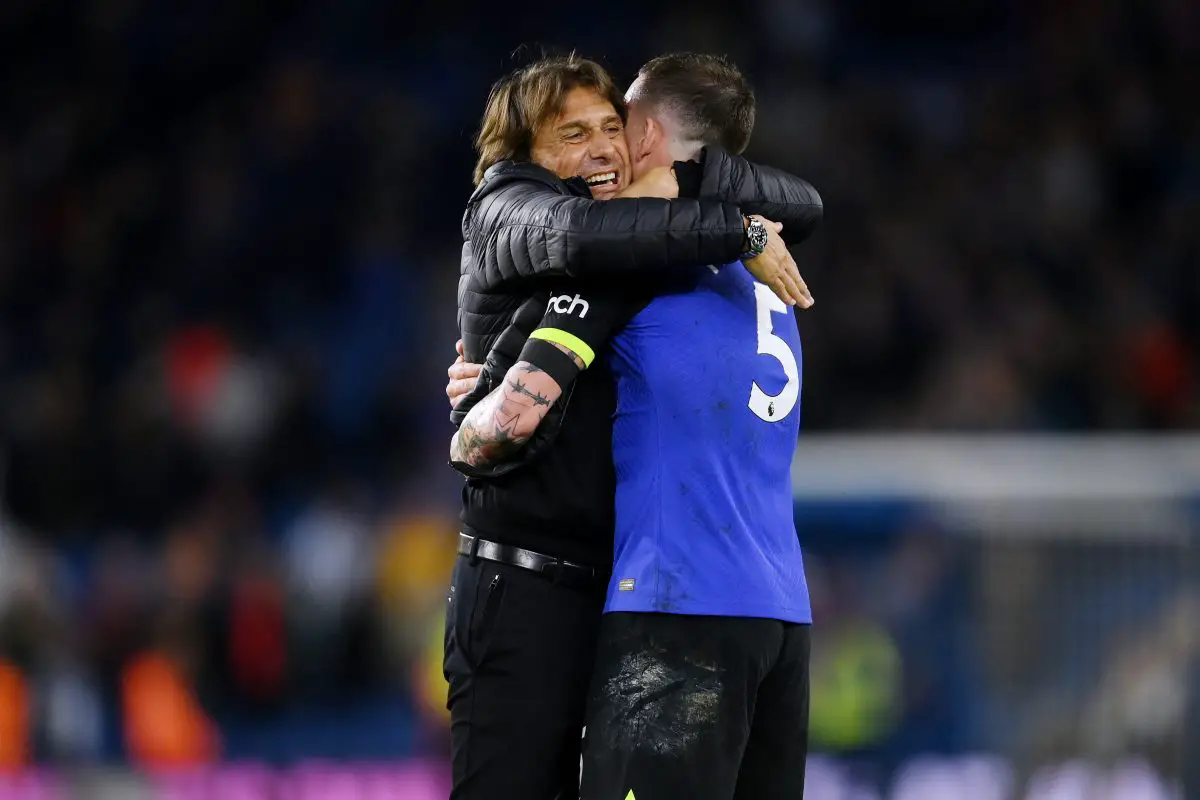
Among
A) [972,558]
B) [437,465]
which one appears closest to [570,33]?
[437,465]

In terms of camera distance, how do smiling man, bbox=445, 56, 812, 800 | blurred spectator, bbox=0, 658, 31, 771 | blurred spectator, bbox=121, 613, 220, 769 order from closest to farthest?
smiling man, bbox=445, 56, 812, 800 < blurred spectator, bbox=0, 658, 31, 771 < blurred spectator, bbox=121, 613, 220, 769

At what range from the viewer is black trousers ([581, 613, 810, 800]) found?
11.9 feet

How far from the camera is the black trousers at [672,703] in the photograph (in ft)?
11.9

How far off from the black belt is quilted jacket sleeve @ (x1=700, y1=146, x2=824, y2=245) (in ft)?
2.83

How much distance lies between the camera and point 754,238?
379cm

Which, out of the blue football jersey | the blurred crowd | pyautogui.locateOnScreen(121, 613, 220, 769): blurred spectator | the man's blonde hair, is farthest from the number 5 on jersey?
pyautogui.locateOnScreen(121, 613, 220, 769): blurred spectator

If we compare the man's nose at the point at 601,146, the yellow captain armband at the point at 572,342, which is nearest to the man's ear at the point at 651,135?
the man's nose at the point at 601,146

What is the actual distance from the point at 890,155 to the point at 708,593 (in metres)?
9.09

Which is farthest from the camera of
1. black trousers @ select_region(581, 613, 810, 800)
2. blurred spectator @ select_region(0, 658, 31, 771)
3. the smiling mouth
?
blurred spectator @ select_region(0, 658, 31, 771)

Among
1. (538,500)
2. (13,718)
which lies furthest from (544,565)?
(13,718)

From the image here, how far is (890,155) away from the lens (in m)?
12.3

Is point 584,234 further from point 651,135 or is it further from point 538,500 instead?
point 538,500

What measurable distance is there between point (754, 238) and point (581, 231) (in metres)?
0.40

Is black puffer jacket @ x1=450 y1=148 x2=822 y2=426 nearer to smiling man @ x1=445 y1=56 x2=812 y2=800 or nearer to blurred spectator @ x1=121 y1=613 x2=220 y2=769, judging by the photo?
smiling man @ x1=445 y1=56 x2=812 y2=800
